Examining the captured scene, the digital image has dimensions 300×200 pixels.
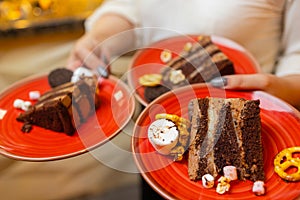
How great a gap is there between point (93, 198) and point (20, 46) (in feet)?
2.23

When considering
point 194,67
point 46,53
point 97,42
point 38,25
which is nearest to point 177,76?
point 194,67

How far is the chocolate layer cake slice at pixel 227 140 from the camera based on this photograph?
65 centimetres

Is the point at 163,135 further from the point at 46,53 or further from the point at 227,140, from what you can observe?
the point at 46,53

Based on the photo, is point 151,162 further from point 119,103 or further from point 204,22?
point 204,22

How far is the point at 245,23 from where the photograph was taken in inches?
37.1

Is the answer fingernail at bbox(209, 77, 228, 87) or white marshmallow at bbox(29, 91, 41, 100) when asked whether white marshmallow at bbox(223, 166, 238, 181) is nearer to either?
fingernail at bbox(209, 77, 228, 87)

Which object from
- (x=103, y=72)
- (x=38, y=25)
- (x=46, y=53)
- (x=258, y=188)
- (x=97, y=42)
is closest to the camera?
(x=258, y=188)

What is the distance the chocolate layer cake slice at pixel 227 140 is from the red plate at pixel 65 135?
0.15m

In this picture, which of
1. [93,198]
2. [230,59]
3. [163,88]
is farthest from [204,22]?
[93,198]

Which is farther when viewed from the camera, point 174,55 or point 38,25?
point 38,25

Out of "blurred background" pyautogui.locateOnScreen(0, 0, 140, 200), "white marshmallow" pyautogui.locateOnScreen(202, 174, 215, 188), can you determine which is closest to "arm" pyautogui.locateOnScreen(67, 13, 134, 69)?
"blurred background" pyautogui.locateOnScreen(0, 0, 140, 200)

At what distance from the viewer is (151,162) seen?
66 cm

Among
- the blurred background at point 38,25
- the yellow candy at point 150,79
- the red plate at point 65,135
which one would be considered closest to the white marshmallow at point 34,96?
the red plate at point 65,135

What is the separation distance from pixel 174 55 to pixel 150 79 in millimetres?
94
